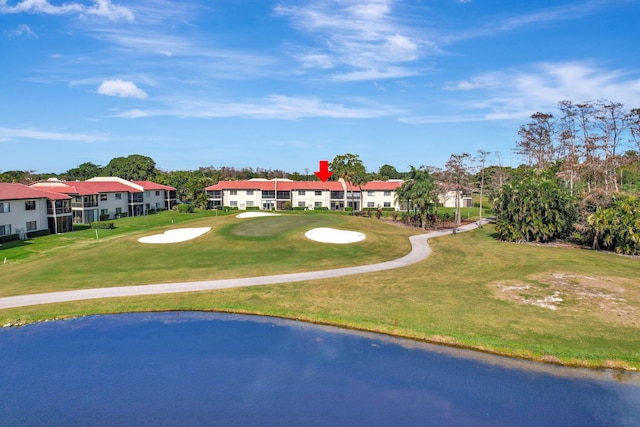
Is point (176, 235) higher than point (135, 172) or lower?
lower

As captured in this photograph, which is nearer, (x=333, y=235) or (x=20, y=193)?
(x=333, y=235)

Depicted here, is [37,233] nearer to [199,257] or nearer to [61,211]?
[61,211]

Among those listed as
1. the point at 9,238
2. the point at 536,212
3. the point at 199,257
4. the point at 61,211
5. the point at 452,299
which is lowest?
the point at 452,299

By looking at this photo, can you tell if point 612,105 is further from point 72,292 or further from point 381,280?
point 72,292

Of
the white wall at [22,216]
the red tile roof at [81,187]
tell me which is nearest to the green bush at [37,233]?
the white wall at [22,216]

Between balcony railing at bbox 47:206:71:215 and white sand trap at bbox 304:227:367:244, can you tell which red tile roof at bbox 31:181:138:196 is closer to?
balcony railing at bbox 47:206:71:215

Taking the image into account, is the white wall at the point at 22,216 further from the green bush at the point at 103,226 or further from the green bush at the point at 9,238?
the green bush at the point at 103,226

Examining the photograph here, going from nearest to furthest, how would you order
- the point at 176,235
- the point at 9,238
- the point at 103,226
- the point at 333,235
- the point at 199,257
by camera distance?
1. the point at 199,257
2. the point at 333,235
3. the point at 176,235
4. the point at 9,238
5. the point at 103,226

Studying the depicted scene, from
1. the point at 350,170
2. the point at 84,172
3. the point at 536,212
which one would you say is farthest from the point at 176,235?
the point at 84,172
